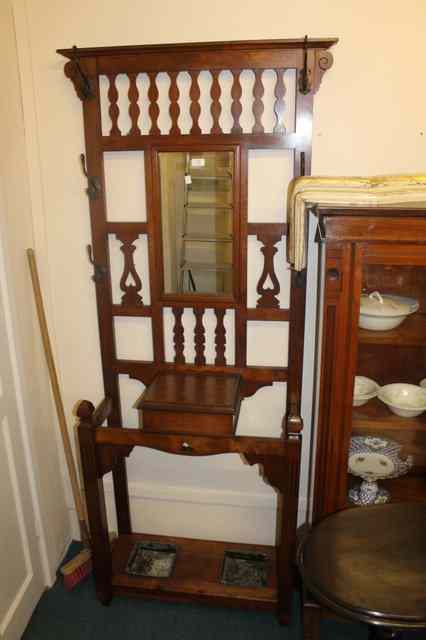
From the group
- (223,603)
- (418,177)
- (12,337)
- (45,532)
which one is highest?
(418,177)

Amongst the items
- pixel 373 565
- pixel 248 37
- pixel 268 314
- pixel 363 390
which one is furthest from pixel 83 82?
pixel 373 565

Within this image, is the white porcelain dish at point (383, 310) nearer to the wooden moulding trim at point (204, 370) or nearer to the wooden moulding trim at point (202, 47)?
the wooden moulding trim at point (204, 370)

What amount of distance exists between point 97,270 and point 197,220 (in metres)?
0.43

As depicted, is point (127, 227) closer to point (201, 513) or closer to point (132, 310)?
point (132, 310)

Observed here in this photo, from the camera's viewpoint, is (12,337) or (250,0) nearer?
(250,0)

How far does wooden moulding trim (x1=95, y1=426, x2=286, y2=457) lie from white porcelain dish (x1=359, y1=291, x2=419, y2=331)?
0.47m

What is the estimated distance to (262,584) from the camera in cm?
191

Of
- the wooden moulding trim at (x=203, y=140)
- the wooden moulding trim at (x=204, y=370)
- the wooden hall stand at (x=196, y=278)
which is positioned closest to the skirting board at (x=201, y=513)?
the wooden hall stand at (x=196, y=278)

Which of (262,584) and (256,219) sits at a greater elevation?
(256,219)

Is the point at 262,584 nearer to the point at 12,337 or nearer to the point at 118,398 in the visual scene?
the point at 118,398

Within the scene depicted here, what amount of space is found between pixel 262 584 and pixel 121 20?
2.13 metres

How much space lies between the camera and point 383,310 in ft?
5.07

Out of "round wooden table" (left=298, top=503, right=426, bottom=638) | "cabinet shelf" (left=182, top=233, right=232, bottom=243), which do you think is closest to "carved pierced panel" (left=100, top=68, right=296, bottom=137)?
"cabinet shelf" (left=182, top=233, right=232, bottom=243)

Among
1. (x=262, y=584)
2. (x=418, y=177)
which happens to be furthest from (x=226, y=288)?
(x=262, y=584)
